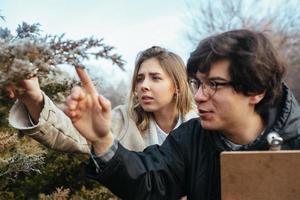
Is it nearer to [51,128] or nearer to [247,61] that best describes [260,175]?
[247,61]

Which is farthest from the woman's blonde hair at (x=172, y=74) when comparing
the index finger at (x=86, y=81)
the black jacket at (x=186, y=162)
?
the index finger at (x=86, y=81)

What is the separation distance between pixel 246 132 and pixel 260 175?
57 centimetres

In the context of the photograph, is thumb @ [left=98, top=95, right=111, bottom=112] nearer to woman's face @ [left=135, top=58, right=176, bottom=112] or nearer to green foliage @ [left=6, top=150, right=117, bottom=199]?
green foliage @ [left=6, top=150, right=117, bottom=199]

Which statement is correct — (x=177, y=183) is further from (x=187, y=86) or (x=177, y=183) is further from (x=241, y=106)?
(x=187, y=86)

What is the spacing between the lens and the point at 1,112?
246cm

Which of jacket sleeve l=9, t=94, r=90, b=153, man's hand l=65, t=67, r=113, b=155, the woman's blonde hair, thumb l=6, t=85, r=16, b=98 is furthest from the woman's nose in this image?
thumb l=6, t=85, r=16, b=98

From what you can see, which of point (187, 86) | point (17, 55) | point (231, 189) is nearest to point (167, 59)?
point (187, 86)

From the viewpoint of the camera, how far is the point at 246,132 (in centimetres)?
202

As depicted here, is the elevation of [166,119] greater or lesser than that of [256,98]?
lesser

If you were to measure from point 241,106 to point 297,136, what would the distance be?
25 cm

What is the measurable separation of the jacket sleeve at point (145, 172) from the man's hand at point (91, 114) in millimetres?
79

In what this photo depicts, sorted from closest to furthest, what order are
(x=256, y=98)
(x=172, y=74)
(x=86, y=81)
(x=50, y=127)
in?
(x=86, y=81) < (x=50, y=127) < (x=256, y=98) < (x=172, y=74)

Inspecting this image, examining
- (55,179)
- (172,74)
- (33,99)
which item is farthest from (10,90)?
(172,74)

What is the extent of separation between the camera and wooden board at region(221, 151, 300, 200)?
1.43 metres
